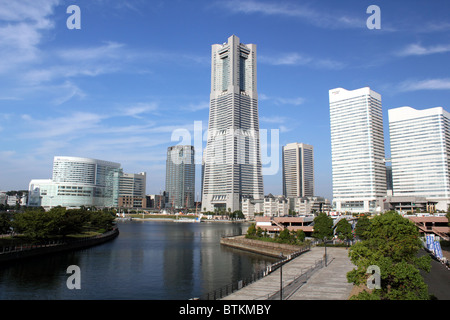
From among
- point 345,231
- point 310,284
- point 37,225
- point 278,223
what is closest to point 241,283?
point 310,284

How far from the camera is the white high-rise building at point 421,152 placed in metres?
149

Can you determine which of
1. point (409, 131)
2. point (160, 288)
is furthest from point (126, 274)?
point (409, 131)

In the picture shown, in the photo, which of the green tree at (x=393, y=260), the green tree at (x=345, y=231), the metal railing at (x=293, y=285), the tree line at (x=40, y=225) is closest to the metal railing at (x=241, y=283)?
the metal railing at (x=293, y=285)

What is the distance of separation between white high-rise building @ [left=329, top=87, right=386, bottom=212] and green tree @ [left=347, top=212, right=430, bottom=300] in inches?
5545

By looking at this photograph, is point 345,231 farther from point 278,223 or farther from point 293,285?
point 293,285

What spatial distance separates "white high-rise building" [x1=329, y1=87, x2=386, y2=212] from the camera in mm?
161625

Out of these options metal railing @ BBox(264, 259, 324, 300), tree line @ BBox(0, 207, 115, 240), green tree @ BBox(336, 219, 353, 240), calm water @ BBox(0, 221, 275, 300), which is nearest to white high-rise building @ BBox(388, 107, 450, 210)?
green tree @ BBox(336, 219, 353, 240)

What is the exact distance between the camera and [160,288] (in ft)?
121

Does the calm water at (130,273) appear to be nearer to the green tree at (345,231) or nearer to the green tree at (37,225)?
the green tree at (37,225)

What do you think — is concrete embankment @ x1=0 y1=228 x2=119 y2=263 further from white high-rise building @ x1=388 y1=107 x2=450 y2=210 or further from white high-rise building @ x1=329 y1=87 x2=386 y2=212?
white high-rise building @ x1=388 y1=107 x2=450 y2=210

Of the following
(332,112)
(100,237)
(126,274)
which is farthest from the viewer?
(332,112)

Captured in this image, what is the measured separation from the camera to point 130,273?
146 ft
